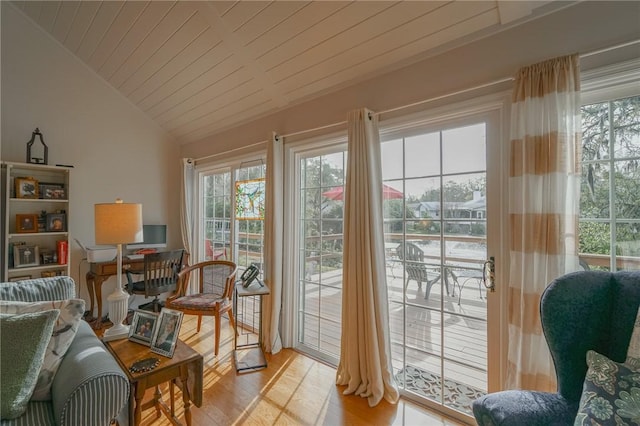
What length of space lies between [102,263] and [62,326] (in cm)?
216

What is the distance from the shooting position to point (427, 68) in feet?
6.39

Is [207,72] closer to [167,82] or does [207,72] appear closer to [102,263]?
[167,82]

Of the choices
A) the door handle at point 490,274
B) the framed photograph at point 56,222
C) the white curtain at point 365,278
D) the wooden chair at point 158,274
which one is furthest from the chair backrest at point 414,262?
the framed photograph at point 56,222

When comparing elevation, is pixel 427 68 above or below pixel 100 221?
above

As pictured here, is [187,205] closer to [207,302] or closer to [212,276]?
[212,276]

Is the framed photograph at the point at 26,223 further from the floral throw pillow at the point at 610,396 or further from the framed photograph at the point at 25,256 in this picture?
the floral throw pillow at the point at 610,396

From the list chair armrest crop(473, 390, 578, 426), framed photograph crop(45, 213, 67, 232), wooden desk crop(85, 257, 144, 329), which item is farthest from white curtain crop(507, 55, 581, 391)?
framed photograph crop(45, 213, 67, 232)

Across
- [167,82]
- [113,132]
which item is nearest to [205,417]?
[167,82]

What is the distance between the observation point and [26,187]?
3.05 m

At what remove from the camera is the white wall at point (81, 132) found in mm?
3141

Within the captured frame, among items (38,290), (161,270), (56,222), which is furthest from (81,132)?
(38,290)

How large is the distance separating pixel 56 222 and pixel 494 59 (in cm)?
441

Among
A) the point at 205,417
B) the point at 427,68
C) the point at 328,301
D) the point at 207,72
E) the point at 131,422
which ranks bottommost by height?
the point at 205,417

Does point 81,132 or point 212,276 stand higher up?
point 81,132
